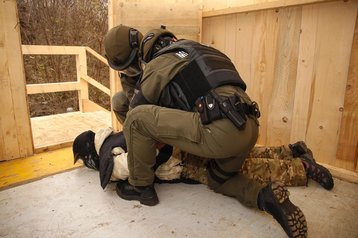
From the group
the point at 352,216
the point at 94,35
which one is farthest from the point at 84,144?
the point at 94,35

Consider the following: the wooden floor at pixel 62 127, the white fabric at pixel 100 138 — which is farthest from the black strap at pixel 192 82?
the wooden floor at pixel 62 127

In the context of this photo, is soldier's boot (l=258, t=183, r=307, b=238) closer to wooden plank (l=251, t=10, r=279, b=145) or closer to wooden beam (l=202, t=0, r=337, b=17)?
wooden plank (l=251, t=10, r=279, b=145)

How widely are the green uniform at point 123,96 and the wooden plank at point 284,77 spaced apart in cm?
106

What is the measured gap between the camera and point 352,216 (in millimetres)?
1388

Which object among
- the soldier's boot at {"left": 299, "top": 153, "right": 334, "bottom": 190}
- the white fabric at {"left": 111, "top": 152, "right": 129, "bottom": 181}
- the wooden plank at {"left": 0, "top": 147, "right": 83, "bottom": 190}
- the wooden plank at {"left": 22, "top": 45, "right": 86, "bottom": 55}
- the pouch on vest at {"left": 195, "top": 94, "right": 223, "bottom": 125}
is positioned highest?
the wooden plank at {"left": 22, "top": 45, "right": 86, "bottom": 55}

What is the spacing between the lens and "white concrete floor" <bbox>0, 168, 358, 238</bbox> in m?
1.26

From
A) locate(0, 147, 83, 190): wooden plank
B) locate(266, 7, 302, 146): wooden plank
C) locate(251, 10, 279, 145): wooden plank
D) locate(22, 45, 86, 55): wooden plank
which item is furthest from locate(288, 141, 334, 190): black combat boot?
locate(22, 45, 86, 55): wooden plank

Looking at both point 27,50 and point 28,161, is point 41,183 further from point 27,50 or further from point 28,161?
point 27,50

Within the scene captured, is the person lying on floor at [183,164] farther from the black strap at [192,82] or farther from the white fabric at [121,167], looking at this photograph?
the black strap at [192,82]

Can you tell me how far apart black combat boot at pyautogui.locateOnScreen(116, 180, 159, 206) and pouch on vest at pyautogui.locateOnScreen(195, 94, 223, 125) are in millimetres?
527

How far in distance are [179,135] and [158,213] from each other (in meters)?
0.43

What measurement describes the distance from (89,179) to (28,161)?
0.56 m

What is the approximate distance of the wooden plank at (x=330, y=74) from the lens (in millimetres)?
1688

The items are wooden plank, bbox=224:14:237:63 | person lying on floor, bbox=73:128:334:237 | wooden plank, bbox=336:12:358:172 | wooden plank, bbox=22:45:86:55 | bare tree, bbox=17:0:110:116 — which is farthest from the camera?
bare tree, bbox=17:0:110:116
